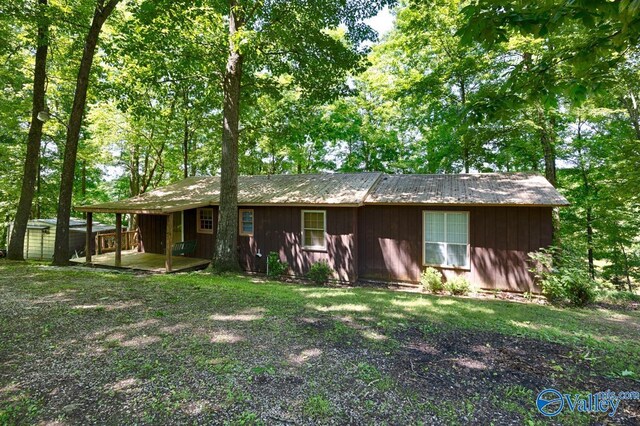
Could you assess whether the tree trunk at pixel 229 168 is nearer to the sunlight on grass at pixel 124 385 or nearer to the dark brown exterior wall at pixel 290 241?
the dark brown exterior wall at pixel 290 241

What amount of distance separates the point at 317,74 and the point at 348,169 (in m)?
10.7

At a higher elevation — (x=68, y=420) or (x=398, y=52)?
(x=398, y=52)

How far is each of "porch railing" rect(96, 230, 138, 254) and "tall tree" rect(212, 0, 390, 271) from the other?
23.4 feet

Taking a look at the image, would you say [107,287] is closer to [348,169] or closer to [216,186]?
[216,186]

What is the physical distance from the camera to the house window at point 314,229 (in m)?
10.7

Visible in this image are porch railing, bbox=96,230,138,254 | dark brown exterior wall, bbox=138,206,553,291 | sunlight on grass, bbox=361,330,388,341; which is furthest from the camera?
porch railing, bbox=96,230,138,254

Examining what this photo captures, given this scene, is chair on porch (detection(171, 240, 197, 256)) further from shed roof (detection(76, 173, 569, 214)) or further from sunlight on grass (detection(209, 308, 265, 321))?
sunlight on grass (detection(209, 308, 265, 321))

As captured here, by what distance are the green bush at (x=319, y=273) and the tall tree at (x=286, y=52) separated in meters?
2.33

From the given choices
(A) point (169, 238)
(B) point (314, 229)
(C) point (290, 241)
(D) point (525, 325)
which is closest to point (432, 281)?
(B) point (314, 229)

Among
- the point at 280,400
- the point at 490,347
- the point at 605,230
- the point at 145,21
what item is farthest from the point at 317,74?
the point at 605,230

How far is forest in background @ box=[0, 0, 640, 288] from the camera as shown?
3.56 meters

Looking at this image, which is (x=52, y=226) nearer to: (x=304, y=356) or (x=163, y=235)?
(x=163, y=235)

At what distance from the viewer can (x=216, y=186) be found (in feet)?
46.8

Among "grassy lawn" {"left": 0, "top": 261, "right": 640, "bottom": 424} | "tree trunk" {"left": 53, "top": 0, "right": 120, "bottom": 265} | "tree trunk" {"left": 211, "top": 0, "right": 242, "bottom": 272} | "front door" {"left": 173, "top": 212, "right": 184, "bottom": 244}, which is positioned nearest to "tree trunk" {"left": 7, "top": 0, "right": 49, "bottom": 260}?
"tree trunk" {"left": 53, "top": 0, "right": 120, "bottom": 265}
